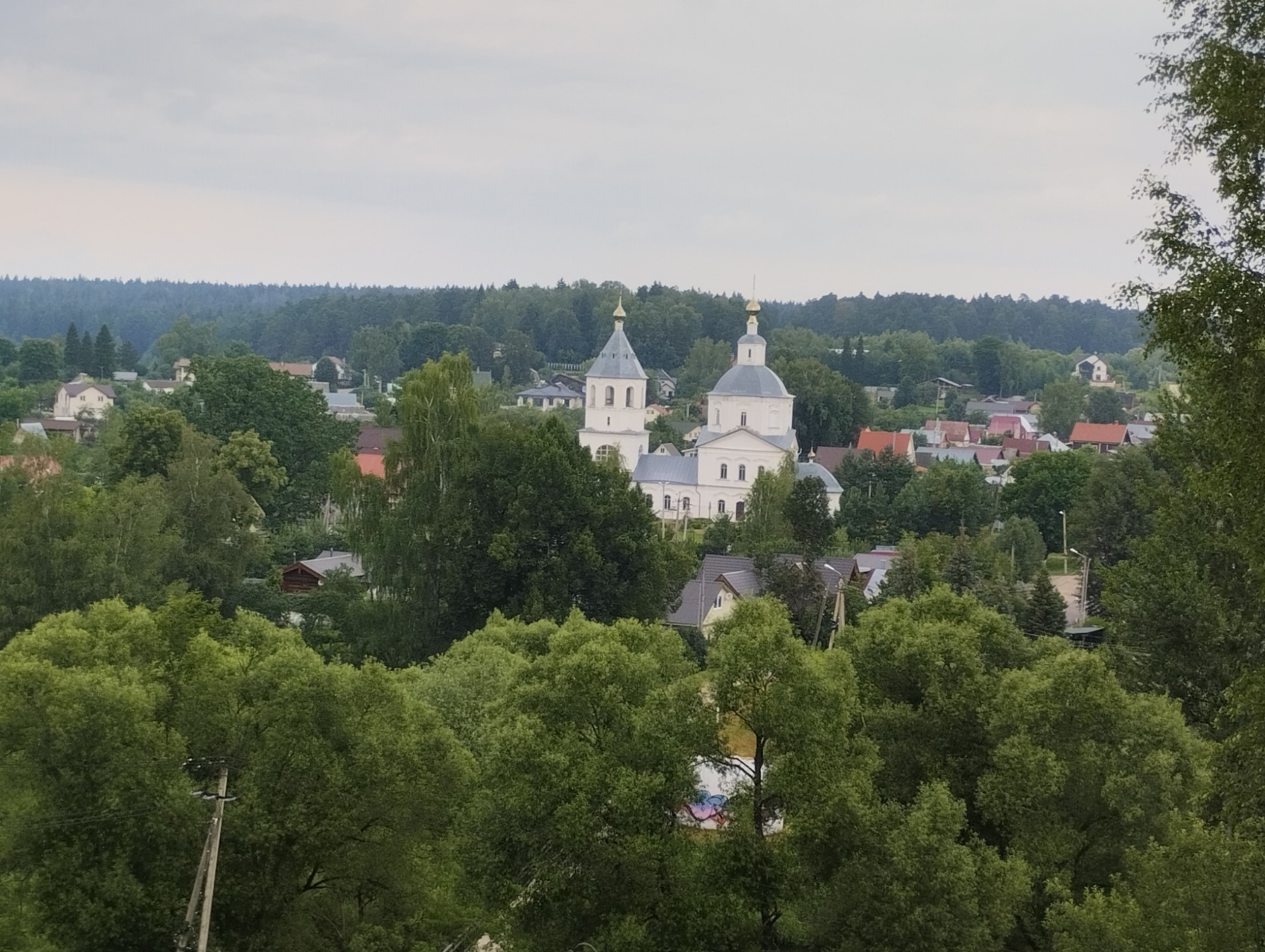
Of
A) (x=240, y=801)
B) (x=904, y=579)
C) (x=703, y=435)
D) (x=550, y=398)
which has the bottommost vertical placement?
(x=550, y=398)

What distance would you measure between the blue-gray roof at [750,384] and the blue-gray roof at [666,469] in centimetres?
338

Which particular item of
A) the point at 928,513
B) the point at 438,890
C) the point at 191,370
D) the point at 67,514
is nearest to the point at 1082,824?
the point at 438,890

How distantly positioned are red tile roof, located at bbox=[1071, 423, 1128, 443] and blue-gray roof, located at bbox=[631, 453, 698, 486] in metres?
39.8

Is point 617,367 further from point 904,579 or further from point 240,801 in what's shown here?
point 240,801

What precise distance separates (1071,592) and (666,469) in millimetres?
21795

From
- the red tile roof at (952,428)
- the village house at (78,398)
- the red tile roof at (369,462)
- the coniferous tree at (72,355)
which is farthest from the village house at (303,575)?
the coniferous tree at (72,355)

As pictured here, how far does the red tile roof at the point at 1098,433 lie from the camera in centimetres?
9269

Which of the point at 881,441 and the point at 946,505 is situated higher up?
the point at 946,505

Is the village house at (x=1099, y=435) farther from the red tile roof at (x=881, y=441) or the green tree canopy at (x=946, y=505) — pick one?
the green tree canopy at (x=946, y=505)

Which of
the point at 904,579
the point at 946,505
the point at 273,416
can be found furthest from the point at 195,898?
the point at 946,505

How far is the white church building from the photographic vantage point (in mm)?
61219

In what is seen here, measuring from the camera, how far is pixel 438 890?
16.5 m

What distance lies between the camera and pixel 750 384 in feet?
208

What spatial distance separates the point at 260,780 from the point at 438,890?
240 cm
